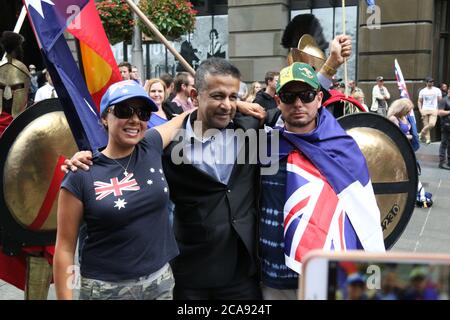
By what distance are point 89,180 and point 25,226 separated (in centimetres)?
122

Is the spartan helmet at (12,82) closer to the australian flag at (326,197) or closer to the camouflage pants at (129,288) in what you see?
the camouflage pants at (129,288)

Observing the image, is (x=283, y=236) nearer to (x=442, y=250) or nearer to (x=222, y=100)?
(x=222, y=100)

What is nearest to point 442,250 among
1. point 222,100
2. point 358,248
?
point 358,248

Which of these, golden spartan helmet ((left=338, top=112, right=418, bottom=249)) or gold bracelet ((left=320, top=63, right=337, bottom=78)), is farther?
golden spartan helmet ((left=338, top=112, right=418, bottom=249))

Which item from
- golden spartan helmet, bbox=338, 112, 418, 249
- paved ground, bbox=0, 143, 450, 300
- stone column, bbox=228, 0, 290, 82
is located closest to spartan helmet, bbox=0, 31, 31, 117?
paved ground, bbox=0, 143, 450, 300

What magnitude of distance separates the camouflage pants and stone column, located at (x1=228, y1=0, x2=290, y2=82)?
12708 mm

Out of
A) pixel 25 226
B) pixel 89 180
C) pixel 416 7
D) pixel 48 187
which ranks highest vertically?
pixel 416 7

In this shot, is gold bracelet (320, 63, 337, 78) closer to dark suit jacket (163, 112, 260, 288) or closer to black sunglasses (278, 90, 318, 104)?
black sunglasses (278, 90, 318, 104)

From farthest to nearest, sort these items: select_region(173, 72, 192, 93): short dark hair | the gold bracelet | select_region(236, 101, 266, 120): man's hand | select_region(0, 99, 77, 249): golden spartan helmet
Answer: select_region(173, 72, 192, 93): short dark hair, select_region(0, 99, 77, 249): golden spartan helmet, the gold bracelet, select_region(236, 101, 266, 120): man's hand

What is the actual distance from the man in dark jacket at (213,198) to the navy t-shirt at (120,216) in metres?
0.22

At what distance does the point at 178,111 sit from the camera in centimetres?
505

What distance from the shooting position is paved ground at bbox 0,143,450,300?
4.55 metres

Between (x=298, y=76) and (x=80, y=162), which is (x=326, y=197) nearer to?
(x=298, y=76)
